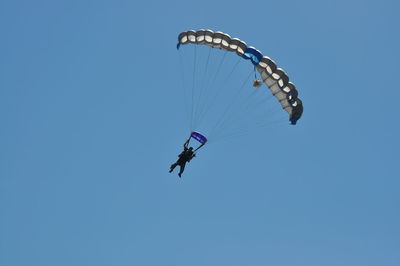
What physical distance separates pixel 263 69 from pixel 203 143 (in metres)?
4.64

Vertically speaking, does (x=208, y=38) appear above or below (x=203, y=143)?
above

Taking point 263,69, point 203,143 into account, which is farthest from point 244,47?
point 203,143

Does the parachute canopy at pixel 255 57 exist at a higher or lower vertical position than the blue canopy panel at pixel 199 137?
higher

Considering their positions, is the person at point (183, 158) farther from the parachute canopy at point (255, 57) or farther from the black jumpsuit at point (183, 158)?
the parachute canopy at point (255, 57)

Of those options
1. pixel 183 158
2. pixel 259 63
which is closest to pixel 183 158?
pixel 183 158

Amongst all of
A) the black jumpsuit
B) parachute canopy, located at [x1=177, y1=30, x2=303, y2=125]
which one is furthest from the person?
parachute canopy, located at [x1=177, y1=30, x2=303, y2=125]

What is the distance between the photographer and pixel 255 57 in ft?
156

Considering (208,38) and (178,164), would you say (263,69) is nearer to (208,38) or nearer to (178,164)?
(208,38)

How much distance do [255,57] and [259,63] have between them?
16.5 inches

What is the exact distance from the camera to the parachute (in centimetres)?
4753

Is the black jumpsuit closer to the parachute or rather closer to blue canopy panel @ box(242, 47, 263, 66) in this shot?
the parachute

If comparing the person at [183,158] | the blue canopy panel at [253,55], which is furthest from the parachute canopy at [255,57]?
the person at [183,158]

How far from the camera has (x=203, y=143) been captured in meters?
48.7

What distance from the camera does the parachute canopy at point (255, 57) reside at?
47500mm
